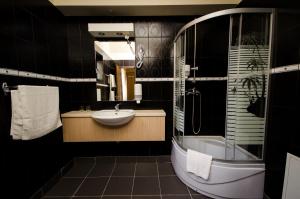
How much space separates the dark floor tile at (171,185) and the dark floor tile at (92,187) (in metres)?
0.72

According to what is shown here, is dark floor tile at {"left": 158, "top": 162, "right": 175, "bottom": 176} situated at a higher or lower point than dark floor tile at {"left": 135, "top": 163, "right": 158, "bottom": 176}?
higher

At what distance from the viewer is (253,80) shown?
1554 mm

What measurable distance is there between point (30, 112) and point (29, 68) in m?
0.50

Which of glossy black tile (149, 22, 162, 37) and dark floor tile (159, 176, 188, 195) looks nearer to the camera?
dark floor tile (159, 176, 188, 195)

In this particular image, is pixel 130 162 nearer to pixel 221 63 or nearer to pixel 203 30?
pixel 221 63

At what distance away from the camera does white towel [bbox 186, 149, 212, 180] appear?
1602 millimetres

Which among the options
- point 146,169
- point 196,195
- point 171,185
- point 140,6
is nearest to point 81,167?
point 146,169

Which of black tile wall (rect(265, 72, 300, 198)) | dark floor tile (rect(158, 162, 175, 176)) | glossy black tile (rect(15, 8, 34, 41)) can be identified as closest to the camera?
black tile wall (rect(265, 72, 300, 198))

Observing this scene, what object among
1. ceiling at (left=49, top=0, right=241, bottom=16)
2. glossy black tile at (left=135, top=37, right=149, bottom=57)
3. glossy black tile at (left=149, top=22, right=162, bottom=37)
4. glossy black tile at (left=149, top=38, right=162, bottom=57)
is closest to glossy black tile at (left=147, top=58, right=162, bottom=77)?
glossy black tile at (left=149, top=38, right=162, bottom=57)

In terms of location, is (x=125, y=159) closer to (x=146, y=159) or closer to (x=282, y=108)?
(x=146, y=159)

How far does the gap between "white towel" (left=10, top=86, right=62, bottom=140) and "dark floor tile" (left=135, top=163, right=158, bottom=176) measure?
4.18 ft

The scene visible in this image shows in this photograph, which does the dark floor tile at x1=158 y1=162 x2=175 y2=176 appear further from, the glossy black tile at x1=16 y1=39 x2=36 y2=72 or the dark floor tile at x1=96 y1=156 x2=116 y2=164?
the glossy black tile at x1=16 y1=39 x2=36 y2=72

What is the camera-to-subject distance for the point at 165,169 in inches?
86.7

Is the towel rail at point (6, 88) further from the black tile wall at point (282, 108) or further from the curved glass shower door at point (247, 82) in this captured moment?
the black tile wall at point (282, 108)
